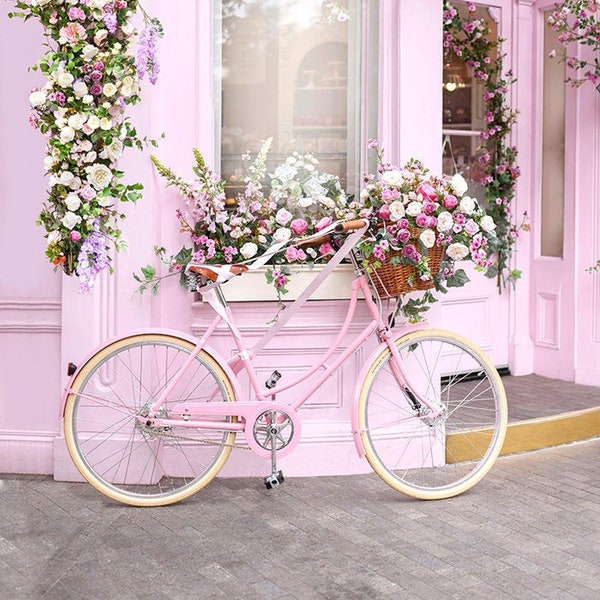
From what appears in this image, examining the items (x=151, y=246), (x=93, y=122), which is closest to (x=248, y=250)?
(x=151, y=246)

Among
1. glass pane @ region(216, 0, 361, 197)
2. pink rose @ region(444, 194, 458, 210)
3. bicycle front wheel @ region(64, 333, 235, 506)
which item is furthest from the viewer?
glass pane @ region(216, 0, 361, 197)

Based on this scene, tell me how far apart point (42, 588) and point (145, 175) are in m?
2.00

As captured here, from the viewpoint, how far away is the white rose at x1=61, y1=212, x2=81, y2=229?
4.35 m

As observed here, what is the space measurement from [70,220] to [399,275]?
57.6 inches

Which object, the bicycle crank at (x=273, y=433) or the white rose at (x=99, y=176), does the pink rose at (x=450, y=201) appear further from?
the white rose at (x=99, y=176)

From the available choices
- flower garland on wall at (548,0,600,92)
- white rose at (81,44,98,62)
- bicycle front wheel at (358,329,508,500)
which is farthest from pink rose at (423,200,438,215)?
flower garland on wall at (548,0,600,92)

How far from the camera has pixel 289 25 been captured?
5191mm

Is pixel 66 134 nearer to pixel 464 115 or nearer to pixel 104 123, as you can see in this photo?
pixel 104 123

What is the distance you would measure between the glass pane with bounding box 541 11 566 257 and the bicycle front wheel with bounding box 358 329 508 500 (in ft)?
5.92

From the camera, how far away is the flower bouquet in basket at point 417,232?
4555 mm

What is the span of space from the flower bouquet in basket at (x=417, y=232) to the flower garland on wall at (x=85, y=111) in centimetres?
109

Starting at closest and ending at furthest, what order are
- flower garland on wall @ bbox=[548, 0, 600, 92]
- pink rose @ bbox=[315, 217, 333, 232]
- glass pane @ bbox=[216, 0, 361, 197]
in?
pink rose @ bbox=[315, 217, 333, 232]
glass pane @ bbox=[216, 0, 361, 197]
flower garland on wall @ bbox=[548, 0, 600, 92]

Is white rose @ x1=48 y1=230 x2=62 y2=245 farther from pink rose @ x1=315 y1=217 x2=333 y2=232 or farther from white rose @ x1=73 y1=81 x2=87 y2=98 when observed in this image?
pink rose @ x1=315 y1=217 x2=333 y2=232

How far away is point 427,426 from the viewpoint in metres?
4.90
